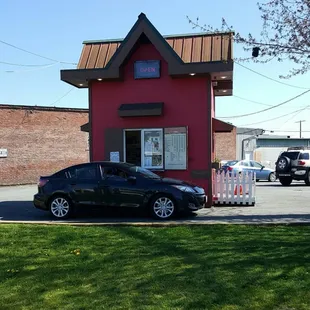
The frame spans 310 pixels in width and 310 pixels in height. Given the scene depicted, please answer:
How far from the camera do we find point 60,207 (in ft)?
37.4

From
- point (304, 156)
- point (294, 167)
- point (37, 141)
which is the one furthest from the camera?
point (37, 141)

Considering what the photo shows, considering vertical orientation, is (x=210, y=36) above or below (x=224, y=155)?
above

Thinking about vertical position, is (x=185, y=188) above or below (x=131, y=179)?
below

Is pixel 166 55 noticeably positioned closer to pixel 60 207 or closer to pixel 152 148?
pixel 152 148

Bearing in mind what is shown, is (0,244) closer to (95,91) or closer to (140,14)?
(95,91)

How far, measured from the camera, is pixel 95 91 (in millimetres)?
14312

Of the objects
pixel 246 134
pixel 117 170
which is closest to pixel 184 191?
pixel 117 170

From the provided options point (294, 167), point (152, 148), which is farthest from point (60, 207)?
point (294, 167)

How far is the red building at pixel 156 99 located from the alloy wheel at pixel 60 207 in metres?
2.98

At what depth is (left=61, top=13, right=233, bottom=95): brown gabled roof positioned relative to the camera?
512 inches

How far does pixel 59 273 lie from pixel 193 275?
5.95 feet

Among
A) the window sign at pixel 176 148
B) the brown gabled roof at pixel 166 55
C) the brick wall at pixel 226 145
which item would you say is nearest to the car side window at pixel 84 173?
the window sign at pixel 176 148

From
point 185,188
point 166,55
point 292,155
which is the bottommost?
point 185,188

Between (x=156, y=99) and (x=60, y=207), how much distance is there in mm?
4753
